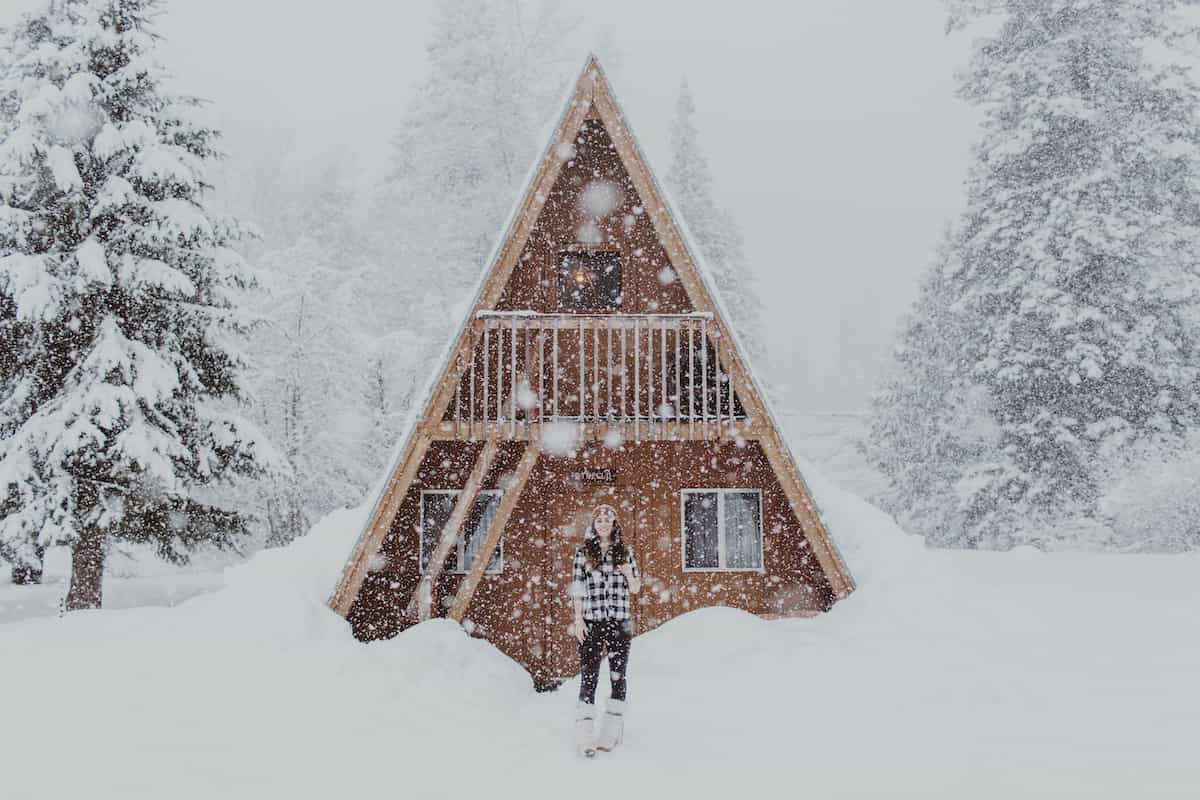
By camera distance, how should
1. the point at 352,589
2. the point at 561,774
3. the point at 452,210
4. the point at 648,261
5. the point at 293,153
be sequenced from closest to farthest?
the point at 561,774, the point at 352,589, the point at 648,261, the point at 452,210, the point at 293,153

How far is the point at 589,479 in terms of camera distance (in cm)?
1120

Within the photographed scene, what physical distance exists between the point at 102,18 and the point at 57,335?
5646mm

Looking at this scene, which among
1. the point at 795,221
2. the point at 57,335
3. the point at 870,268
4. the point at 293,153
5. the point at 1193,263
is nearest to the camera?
the point at 57,335

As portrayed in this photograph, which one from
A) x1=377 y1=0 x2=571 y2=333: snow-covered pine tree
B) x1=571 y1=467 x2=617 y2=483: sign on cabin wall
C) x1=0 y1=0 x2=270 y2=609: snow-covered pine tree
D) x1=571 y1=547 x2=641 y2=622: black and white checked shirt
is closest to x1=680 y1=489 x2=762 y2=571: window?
x1=571 y1=467 x2=617 y2=483: sign on cabin wall

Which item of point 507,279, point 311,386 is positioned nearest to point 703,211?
point 311,386

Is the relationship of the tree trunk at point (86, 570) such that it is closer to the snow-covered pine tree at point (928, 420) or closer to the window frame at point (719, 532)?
the window frame at point (719, 532)

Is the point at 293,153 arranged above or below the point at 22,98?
above

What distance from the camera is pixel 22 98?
14016 mm

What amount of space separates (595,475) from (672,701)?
3896 millimetres

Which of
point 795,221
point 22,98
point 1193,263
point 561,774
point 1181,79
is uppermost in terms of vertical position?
point 795,221

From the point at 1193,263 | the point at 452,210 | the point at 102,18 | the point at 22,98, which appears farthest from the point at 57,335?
the point at 1193,263

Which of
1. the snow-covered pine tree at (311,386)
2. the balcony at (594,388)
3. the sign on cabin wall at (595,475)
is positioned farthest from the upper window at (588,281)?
the snow-covered pine tree at (311,386)

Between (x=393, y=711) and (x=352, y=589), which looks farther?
(x=352, y=589)

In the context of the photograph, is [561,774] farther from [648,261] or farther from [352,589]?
[648,261]
